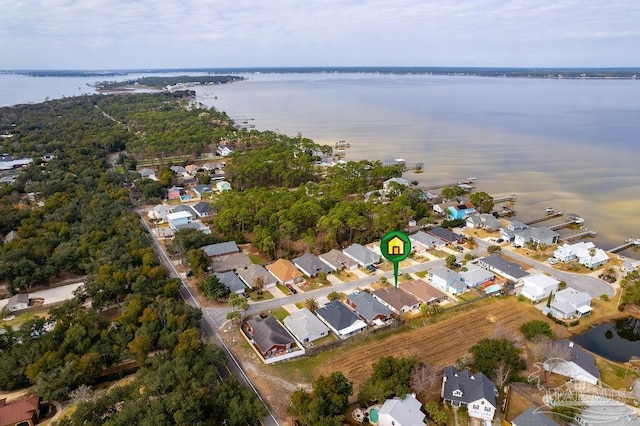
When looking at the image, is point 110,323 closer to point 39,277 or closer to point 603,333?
point 39,277

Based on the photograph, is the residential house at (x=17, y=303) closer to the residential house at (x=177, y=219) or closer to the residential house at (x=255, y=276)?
the residential house at (x=177, y=219)

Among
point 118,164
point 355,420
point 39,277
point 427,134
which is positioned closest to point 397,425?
point 355,420

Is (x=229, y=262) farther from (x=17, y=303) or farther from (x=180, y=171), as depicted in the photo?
(x=180, y=171)

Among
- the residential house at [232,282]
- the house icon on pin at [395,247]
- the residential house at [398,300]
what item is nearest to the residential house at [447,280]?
the residential house at [398,300]

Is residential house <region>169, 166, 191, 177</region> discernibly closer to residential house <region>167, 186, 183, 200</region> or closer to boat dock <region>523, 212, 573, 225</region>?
residential house <region>167, 186, 183, 200</region>

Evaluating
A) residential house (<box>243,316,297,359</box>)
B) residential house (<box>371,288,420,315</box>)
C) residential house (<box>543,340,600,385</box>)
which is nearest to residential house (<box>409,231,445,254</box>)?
residential house (<box>371,288,420,315</box>)
